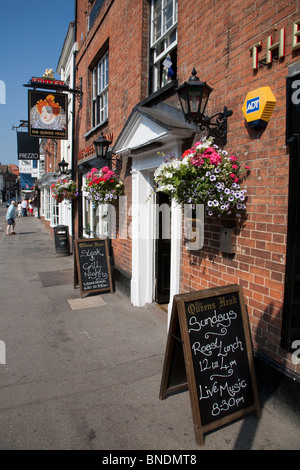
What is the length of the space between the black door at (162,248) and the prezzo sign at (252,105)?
105 inches

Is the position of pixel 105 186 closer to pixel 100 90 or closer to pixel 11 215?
pixel 100 90

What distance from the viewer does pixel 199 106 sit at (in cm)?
329

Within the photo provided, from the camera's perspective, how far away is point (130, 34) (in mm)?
5855

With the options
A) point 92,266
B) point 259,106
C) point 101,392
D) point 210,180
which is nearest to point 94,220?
point 92,266

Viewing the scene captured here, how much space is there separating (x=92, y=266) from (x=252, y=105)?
454cm

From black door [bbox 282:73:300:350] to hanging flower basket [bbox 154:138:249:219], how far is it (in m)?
0.52

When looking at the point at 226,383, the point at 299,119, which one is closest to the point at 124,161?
the point at 299,119

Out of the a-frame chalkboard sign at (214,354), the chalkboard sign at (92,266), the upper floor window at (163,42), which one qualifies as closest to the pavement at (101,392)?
the a-frame chalkboard sign at (214,354)

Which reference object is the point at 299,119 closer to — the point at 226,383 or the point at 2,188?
the point at 226,383

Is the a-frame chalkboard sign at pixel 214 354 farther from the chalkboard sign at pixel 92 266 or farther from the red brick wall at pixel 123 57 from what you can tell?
the chalkboard sign at pixel 92 266

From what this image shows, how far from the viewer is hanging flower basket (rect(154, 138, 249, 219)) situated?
9.84 feet

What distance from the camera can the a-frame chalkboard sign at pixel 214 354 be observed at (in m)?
2.48

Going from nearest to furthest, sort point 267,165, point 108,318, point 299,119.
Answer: point 299,119, point 267,165, point 108,318
